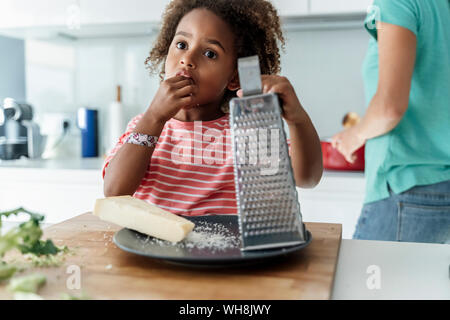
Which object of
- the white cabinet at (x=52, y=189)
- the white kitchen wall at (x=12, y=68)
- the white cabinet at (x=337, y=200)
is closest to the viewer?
the white cabinet at (x=337, y=200)

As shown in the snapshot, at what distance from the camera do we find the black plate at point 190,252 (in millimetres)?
564

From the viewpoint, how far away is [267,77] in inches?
28.7

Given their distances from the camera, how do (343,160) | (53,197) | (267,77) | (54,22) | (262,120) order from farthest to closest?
1. (54,22)
2. (53,197)
3. (343,160)
4. (267,77)
5. (262,120)

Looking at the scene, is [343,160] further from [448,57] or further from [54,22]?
[54,22]

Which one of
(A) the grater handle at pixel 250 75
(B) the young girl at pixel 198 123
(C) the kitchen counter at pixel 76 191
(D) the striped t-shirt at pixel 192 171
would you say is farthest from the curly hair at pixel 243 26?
(C) the kitchen counter at pixel 76 191

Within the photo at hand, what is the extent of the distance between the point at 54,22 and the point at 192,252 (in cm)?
192

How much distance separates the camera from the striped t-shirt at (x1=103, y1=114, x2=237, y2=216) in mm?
1136

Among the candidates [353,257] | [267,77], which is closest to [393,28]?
[267,77]

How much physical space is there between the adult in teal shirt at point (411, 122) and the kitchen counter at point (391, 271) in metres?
0.48

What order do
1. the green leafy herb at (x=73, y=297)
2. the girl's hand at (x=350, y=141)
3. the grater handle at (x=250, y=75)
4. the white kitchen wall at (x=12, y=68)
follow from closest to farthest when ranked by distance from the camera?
the green leafy herb at (x=73, y=297)
the grater handle at (x=250, y=75)
the girl's hand at (x=350, y=141)
the white kitchen wall at (x=12, y=68)

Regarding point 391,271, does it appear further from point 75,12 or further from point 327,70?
point 75,12

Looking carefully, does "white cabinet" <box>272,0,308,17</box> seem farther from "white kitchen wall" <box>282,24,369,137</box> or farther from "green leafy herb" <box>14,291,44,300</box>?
"green leafy herb" <box>14,291,44,300</box>

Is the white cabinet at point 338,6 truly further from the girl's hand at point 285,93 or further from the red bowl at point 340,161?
the girl's hand at point 285,93

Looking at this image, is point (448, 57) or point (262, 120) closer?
point (262, 120)
